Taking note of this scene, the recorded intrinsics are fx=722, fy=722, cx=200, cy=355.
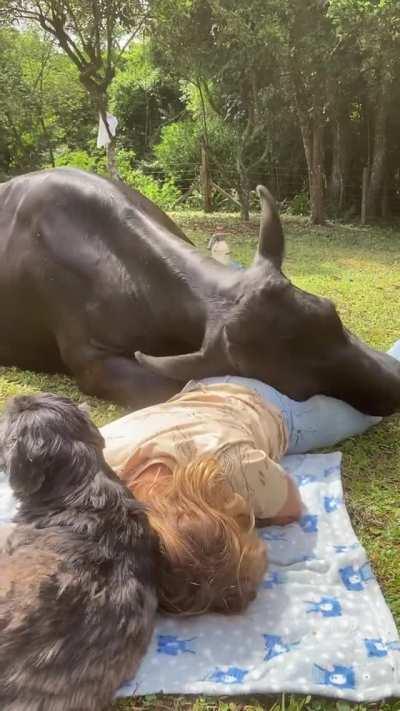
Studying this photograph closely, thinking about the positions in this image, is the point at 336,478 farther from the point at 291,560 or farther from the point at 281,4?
the point at 281,4

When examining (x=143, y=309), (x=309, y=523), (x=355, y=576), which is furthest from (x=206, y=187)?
(x=355, y=576)

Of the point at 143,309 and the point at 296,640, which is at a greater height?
the point at 143,309

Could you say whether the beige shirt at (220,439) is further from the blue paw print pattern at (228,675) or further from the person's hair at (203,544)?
the blue paw print pattern at (228,675)

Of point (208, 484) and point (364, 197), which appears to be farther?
point (364, 197)

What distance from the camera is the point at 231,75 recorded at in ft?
40.0

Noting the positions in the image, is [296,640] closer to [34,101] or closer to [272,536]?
[272,536]

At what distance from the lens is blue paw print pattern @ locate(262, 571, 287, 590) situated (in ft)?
7.89

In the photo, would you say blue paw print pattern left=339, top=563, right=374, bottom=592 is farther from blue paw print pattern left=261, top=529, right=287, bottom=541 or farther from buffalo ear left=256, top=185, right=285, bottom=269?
buffalo ear left=256, top=185, right=285, bottom=269

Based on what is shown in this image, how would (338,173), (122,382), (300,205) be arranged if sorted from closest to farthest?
(122,382)
(338,173)
(300,205)

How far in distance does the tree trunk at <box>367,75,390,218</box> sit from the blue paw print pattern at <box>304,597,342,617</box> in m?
10.6

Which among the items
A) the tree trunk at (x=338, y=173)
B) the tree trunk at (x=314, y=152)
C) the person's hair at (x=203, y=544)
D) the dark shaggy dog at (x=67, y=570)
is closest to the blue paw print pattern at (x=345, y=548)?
the person's hair at (x=203, y=544)

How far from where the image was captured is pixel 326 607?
229 cm

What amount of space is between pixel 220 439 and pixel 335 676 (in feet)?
2.82

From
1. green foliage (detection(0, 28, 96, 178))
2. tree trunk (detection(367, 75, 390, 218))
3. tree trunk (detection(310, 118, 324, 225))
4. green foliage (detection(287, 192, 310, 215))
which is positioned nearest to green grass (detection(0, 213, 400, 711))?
tree trunk (detection(310, 118, 324, 225))
